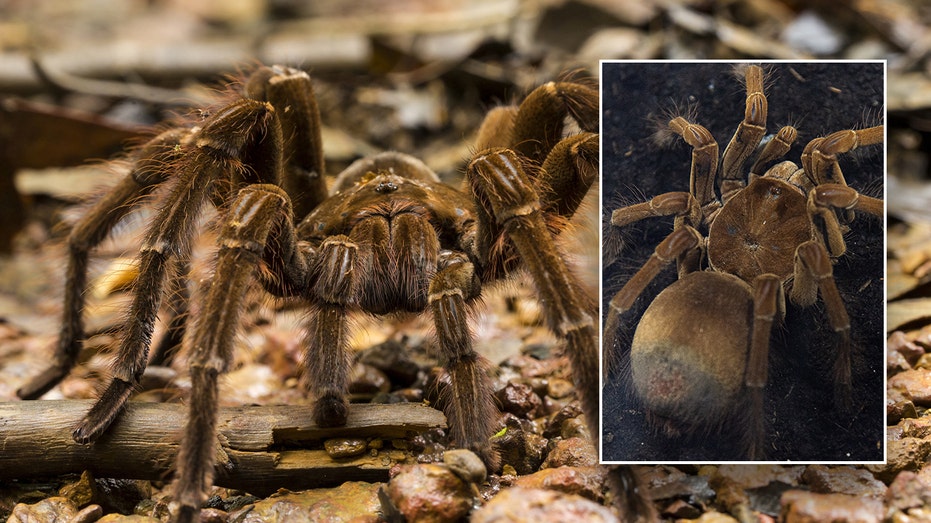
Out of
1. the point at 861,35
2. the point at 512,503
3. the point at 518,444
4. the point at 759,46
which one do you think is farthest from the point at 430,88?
the point at 512,503

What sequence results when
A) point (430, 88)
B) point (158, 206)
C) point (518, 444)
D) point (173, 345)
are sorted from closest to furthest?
1. point (518, 444)
2. point (158, 206)
3. point (173, 345)
4. point (430, 88)

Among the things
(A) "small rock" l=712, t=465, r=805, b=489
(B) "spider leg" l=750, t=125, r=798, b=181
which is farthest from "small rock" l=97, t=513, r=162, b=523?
(B) "spider leg" l=750, t=125, r=798, b=181

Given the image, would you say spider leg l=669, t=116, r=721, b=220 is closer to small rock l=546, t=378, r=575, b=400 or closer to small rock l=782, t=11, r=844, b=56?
small rock l=546, t=378, r=575, b=400

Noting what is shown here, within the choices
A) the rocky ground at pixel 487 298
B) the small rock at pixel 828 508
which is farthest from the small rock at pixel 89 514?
the small rock at pixel 828 508

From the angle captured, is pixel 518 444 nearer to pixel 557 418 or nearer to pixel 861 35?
pixel 557 418

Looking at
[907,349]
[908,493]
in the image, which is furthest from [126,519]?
[907,349]

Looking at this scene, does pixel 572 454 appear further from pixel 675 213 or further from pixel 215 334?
pixel 215 334

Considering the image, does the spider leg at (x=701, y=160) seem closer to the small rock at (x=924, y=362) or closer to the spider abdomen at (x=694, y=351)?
the spider abdomen at (x=694, y=351)
